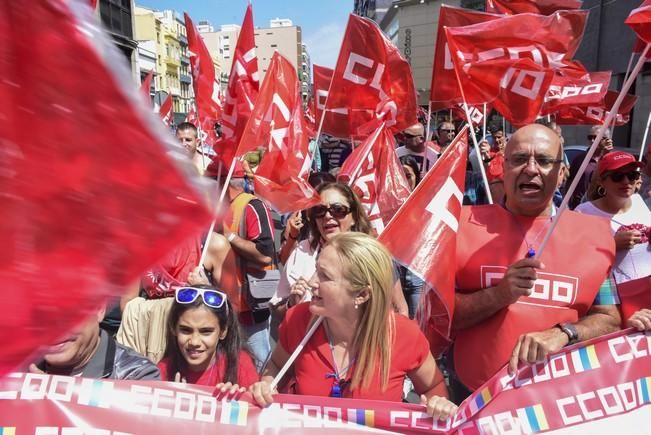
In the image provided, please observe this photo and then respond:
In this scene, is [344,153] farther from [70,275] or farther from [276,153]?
[70,275]

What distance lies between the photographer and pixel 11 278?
0.82 m

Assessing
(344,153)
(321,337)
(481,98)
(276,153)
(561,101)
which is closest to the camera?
(321,337)

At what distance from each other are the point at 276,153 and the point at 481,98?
151 centimetres

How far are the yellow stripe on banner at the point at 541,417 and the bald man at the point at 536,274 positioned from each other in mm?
170

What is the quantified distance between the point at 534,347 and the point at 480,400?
10.5 inches

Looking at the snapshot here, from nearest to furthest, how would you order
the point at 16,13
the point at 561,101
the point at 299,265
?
the point at 16,13 → the point at 299,265 → the point at 561,101

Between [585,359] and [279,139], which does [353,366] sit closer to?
[585,359]

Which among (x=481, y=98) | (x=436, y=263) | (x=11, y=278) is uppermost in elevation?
(x=11, y=278)

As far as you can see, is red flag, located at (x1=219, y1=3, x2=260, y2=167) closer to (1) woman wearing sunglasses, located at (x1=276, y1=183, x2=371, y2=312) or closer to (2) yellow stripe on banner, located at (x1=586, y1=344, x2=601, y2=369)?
(1) woman wearing sunglasses, located at (x1=276, y1=183, x2=371, y2=312)

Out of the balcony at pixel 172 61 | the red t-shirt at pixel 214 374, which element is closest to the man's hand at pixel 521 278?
the red t-shirt at pixel 214 374

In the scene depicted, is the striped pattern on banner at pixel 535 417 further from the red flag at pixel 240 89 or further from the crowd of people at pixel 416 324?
the red flag at pixel 240 89

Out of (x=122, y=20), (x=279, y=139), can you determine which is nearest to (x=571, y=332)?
(x=279, y=139)

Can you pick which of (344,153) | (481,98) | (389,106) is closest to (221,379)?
(481,98)

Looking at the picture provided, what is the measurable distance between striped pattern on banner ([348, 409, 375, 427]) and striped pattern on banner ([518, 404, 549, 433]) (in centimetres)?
53
